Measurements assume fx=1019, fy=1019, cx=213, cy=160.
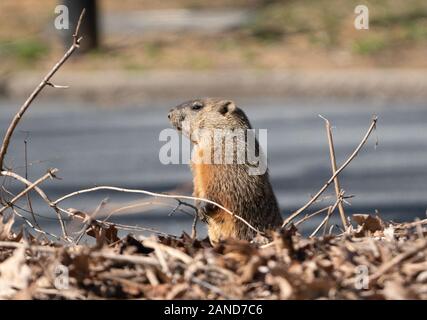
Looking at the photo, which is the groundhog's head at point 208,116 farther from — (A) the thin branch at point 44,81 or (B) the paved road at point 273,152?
(A) the thin branch at point 44,81

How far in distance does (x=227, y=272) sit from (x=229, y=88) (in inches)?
351

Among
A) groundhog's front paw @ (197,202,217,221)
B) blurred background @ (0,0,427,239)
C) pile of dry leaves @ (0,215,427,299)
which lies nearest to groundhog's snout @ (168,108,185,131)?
groundhog's front paw @ (197,202,217,221)

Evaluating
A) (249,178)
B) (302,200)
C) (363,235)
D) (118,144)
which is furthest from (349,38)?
(363,235)

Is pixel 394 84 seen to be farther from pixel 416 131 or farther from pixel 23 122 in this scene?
pixel 23 122

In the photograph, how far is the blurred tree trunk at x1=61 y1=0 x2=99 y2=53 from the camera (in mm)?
12250

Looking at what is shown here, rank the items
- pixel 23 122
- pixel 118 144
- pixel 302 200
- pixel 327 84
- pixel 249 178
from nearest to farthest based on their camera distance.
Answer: pixel 249 178 < pixel 302 200 < pixel 118 144 < pixel 23 122 < pixel 327 84

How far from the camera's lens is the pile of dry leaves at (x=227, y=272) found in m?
2.44

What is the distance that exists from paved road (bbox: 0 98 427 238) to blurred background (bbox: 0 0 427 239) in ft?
0.06

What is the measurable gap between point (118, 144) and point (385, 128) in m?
2.71

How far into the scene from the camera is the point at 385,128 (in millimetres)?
10336

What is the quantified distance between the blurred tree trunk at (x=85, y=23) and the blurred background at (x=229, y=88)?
19 millimetres

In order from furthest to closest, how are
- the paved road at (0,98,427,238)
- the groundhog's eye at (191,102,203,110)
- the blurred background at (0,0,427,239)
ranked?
the blurred background at (0,0,427,239) < the paved road at (0,98,427,238) < the groundhog's eye at (191,102,203,110)

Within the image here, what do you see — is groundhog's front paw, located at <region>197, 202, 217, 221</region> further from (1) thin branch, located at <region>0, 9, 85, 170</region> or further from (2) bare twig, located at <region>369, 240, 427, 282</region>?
(2) bare twig, located at <region>369, 240, 427, 282</region>

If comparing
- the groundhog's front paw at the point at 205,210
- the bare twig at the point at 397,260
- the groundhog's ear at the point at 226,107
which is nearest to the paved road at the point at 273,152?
the groundhog's ear at the point at 226,107
